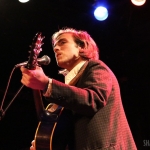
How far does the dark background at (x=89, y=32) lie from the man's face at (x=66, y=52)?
2.37 m

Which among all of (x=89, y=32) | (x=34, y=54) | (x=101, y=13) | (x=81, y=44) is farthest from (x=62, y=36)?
(x=89, y=32)

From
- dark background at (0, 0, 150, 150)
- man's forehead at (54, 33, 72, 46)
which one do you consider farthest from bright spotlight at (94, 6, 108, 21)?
man's forehead at (54, 33, 72, 46)

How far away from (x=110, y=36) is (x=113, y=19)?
362 millimetres

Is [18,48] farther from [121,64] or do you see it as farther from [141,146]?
[141,146]

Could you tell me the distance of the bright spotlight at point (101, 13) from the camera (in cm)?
470

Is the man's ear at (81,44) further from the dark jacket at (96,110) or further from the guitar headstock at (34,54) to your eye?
the guitar headstock at (34,54)

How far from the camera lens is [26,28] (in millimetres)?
4910

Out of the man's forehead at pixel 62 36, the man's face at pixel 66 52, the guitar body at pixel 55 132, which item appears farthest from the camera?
the man's forehead at pixel 62 36

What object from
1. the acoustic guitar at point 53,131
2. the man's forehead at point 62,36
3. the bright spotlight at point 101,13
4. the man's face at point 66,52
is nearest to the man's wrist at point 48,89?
the acoustic guitar at point 53,131

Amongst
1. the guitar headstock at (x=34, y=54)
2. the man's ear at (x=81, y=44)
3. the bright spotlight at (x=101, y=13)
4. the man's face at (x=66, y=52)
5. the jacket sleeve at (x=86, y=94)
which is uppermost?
the bright spotlight at (x=101, y=13)

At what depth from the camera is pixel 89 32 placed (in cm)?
515

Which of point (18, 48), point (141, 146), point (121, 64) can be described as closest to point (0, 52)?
point (18, 48)

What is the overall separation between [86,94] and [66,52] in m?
0.67

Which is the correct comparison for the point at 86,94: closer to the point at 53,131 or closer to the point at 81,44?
the point at 53,131
